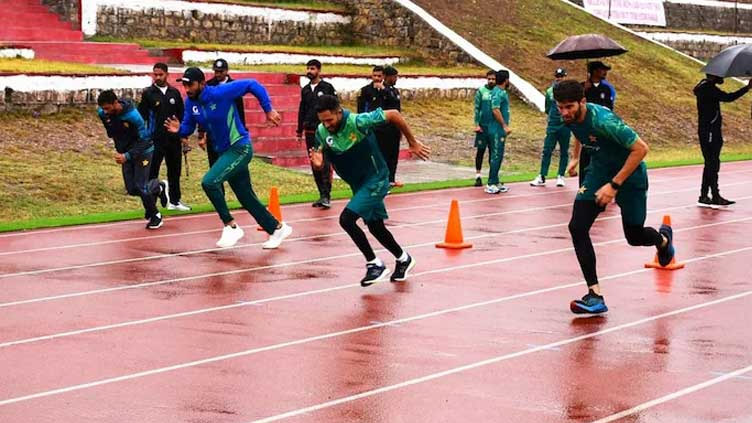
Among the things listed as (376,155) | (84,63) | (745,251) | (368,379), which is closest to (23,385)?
(368,379)

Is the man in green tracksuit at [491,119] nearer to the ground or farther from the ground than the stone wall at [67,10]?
farther from the ground

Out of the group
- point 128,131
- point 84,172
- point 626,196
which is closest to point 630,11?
point 84,172

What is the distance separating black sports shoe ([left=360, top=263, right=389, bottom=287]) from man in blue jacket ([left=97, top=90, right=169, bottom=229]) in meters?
4.49

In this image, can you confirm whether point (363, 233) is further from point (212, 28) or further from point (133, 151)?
point (212, 28)

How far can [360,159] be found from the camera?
474 inches

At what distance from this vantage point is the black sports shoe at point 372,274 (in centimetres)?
1201

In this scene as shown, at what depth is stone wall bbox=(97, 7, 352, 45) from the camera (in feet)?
97.1

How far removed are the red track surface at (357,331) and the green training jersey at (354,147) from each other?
3.18 ft

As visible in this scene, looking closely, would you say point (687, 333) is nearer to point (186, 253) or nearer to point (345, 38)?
point (186, 253)

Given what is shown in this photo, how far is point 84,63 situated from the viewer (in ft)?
84.3

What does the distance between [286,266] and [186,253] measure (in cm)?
133

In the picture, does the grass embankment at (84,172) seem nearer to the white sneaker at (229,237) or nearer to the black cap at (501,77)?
the black cap at (501,77)

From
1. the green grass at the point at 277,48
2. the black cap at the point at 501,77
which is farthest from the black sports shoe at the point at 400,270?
the green grass at the point at 277,48

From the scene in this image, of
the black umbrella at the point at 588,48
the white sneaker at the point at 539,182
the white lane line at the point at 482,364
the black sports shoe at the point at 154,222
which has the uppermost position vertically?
the white lane line at the point at 482,364
